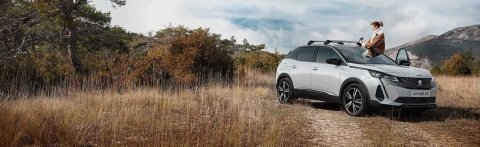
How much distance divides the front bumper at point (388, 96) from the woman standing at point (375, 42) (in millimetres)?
1511

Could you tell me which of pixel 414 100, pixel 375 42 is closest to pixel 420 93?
pixel 414 100

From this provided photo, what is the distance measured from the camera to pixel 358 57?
9906mm

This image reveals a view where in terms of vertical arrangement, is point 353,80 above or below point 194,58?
below

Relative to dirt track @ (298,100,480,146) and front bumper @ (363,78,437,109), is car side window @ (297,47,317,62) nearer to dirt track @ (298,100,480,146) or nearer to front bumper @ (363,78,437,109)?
dirt track @ (298,100,480,146)

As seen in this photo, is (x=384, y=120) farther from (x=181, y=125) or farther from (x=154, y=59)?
(x=154, y=59)

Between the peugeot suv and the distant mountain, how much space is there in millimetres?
84936

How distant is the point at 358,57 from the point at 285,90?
8.16 feet

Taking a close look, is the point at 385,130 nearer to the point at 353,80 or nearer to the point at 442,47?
the point at 353,80

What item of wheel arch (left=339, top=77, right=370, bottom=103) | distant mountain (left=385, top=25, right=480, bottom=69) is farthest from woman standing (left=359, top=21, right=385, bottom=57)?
distant mountain (left=385, top=25, right=480, bottom=69)

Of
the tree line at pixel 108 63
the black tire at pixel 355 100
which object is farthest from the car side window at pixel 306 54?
the tree line at pixel 108 63

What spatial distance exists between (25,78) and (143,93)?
4.83 m

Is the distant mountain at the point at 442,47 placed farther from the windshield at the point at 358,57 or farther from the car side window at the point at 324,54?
the car side window at the point at 324,54

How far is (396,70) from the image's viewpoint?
887cm

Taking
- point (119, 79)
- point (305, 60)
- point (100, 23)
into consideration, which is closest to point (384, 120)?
point (305, 60)
